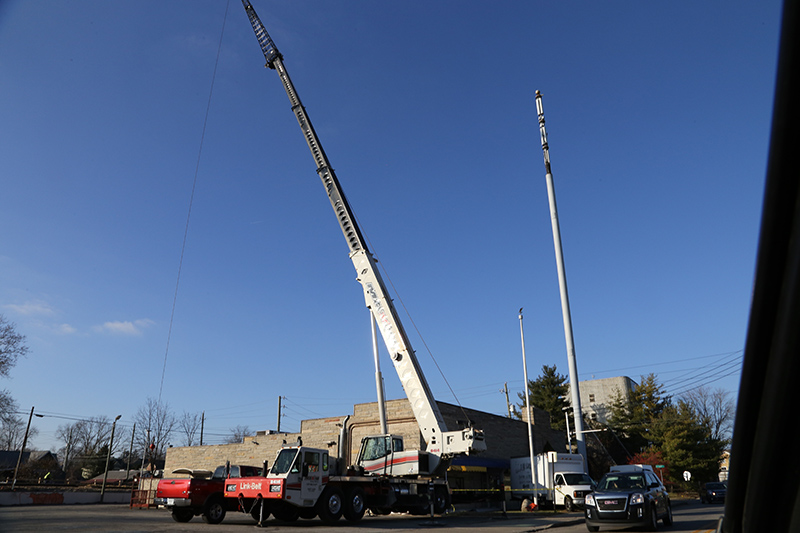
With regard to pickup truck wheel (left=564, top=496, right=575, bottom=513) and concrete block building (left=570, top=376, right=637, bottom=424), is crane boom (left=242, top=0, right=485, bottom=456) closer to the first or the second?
pickup truck wheel (left=564, top=496, right=575, bottom=513)

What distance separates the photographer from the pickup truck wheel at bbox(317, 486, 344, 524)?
18.3m

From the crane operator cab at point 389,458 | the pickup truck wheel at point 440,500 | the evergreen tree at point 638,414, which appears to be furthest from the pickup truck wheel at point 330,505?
the evergreen tree at point 638,414

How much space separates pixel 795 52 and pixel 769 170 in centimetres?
37

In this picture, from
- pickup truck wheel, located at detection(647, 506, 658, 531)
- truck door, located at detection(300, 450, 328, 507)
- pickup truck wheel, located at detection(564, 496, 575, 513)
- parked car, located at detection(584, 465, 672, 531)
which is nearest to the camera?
parked car, located at detection(584, 465, 672, 531)

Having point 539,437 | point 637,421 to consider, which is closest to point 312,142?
point 539,437

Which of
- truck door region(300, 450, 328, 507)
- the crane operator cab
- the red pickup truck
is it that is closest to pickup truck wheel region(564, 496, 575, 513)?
the crane operator cab

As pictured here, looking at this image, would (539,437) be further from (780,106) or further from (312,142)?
(780,106)

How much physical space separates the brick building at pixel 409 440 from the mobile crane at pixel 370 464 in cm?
727

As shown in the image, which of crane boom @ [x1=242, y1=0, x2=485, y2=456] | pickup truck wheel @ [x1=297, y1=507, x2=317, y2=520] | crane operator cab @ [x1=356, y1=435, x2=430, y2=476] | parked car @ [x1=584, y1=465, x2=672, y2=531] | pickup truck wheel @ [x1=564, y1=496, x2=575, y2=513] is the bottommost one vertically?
pickup truck wheel @ [x1=564, y1=496, x2=575, y2=513]

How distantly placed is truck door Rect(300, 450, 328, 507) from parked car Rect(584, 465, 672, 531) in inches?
333

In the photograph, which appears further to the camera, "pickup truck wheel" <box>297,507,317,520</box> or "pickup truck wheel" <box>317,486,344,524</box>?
"pickup truck wheel" <box>297,507,317,520</box>

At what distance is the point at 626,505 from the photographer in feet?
47.9

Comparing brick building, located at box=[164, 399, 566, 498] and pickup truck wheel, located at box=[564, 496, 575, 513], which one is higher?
brick building, located at box=[164, 399, 566, 498]

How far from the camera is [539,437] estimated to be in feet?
138
